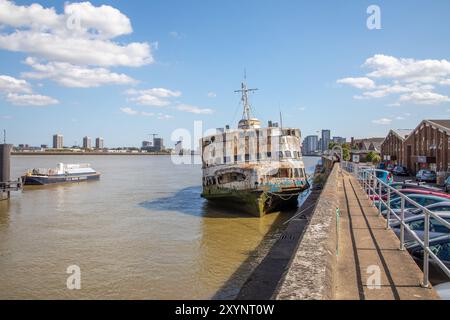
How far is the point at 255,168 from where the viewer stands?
21547mm

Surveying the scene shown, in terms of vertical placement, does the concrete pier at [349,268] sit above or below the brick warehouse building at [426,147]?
below

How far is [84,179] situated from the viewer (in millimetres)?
50500

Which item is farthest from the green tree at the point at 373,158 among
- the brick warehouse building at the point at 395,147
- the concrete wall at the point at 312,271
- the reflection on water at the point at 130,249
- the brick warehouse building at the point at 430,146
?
the concrete wall at the point at 312,271

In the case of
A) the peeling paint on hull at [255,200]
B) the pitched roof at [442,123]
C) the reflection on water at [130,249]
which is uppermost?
the pitched roof at [442,123]

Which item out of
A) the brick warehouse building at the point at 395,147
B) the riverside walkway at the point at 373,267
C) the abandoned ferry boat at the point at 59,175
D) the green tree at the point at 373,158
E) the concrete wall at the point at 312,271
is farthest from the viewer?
the green tree at the point at 373,158

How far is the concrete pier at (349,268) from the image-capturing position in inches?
158

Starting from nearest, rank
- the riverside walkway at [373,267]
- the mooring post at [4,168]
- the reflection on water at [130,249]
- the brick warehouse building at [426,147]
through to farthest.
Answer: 1. the riverside walkway at [373,267]
2. the reflection on water at [130,249]
3. the mooring post at [4,168]
4. the brick warehouse building at [426,147]

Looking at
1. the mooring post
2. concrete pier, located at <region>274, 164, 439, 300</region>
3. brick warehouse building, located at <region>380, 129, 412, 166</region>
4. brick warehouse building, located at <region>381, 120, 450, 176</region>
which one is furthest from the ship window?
brick warehouse building, located at <region>380, 129, 412, 166</region>

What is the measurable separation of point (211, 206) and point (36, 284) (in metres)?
16.6

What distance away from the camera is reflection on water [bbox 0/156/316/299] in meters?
10.9

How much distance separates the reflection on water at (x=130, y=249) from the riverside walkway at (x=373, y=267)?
14.9 feet

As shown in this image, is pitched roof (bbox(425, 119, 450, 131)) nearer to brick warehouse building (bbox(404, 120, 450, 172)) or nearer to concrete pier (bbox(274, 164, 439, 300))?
brick warehouse building (bbox(404, 120, 450, 172))

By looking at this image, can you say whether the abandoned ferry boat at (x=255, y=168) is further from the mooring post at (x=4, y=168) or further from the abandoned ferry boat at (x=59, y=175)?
the abandoned ferry boat at (x=59, y=175)

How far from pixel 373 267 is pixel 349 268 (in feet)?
1.21
